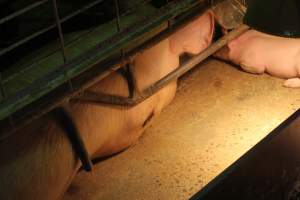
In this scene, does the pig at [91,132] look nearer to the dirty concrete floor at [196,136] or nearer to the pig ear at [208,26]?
the pig ear at [208,26]

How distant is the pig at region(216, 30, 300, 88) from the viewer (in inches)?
111

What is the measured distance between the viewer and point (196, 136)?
2.61m

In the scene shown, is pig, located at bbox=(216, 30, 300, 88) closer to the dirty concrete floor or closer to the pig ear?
the dirty concrete floor

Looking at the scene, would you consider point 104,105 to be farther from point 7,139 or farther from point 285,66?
point 285,66

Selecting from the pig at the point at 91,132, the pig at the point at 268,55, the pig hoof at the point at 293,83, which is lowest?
the pig hoof at the point at 293,83

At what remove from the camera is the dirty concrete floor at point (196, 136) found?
7.70 feet

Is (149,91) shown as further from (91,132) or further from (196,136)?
(196,136)

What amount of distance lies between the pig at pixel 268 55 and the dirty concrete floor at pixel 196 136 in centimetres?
6

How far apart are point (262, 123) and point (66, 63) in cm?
131

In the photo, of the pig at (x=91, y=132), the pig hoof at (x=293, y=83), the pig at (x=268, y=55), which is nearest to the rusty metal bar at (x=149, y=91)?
the pig at (x=91, y=132)

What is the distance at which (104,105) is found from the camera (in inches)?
82.7

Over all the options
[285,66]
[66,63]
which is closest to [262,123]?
[285,66]

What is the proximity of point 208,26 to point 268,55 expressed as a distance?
46 centimetres

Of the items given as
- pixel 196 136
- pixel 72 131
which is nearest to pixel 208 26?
pixel 196 136
